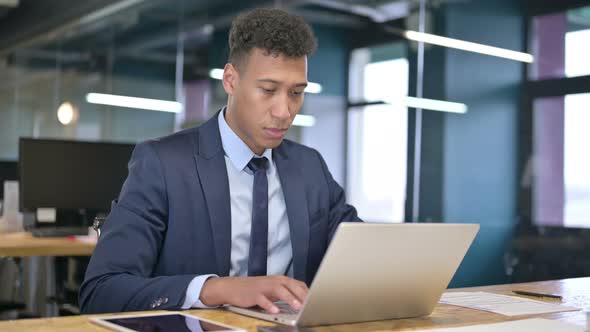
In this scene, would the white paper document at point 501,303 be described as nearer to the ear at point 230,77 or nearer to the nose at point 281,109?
the nose at point 281,109

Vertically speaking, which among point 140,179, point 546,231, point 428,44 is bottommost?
point 546,231

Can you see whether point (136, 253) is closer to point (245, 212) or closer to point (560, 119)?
point (245, 212)

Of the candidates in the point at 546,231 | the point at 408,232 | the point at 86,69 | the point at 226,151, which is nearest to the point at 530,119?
the point at 546,231

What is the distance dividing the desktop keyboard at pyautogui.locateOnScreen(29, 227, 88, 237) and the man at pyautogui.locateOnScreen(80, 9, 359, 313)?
2203mm

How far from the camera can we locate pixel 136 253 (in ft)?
5.28

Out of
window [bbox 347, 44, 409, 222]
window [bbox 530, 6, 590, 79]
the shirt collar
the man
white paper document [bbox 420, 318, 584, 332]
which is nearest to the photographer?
white paper document [bbox 420, 318, 584, 332]

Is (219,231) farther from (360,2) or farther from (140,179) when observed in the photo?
(360,2)

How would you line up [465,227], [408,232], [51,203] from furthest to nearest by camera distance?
[51,203] → [465,227] → [408,232]

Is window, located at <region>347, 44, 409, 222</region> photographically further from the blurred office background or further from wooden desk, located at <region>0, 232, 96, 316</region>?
wooden desk, located at <region>0, 232, 96, 316</region>

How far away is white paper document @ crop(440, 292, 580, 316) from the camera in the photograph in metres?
1.59

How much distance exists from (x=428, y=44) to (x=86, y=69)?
3953 millimetres

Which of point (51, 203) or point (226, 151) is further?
point (51, 203)

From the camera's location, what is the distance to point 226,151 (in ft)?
6.08

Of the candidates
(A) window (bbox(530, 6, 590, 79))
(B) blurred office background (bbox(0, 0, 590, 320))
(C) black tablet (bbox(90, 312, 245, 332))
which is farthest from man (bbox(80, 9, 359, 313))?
(A) window (bbox(530, 6, 590, 79))
